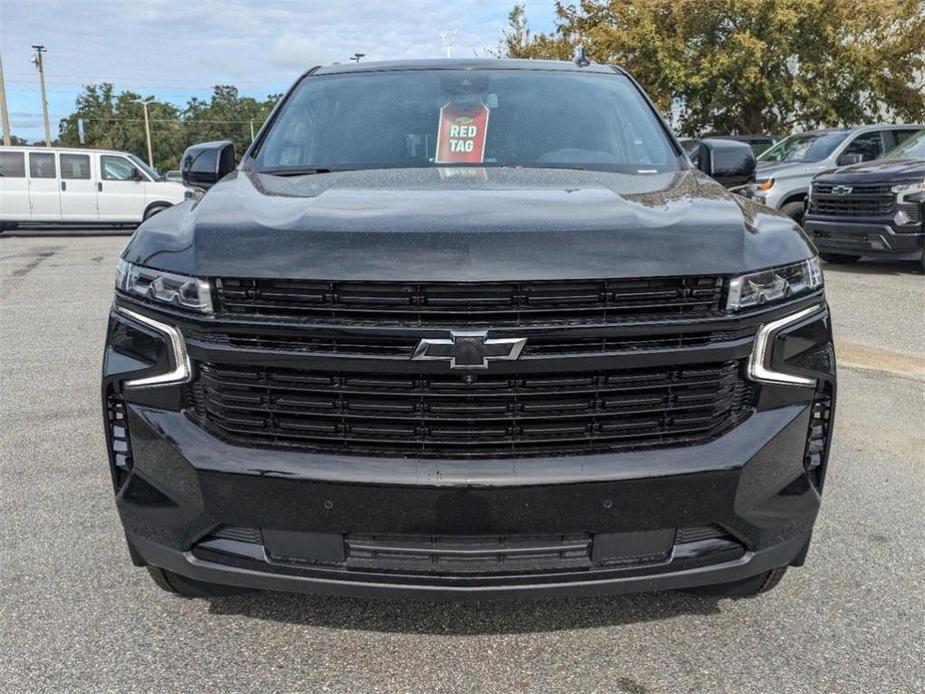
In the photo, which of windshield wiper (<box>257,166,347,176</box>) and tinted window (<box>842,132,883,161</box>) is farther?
tinted window (<box>842,132,883,161</box>)

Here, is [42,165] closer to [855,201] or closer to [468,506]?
[855,201]

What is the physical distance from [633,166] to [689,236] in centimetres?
110

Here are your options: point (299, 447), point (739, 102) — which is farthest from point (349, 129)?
point (739, 102)

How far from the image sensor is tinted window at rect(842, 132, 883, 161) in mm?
12867

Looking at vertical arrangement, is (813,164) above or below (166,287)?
above

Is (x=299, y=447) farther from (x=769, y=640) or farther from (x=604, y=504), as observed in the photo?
(x=769, y=640)

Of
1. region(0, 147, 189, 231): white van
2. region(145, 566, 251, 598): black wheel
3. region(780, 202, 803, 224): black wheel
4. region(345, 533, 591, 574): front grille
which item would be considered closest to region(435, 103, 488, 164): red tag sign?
region(345, 533, 591, 574): front grille

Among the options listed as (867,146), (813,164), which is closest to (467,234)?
(813,164)

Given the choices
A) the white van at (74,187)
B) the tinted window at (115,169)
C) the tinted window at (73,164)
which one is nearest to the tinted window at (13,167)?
the white van at (74,187)

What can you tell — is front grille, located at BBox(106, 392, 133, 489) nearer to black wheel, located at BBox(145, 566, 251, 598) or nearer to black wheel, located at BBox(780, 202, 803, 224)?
black wheel, located at BBox(145, 566, 251, 598)

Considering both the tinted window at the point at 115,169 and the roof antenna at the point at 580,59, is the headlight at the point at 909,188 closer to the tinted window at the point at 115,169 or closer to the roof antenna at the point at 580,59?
the roof antenna at the point at 580,59

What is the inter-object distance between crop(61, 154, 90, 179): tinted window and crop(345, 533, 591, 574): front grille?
18064 millimetres

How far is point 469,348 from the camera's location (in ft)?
7.05

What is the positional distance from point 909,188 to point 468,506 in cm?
942
